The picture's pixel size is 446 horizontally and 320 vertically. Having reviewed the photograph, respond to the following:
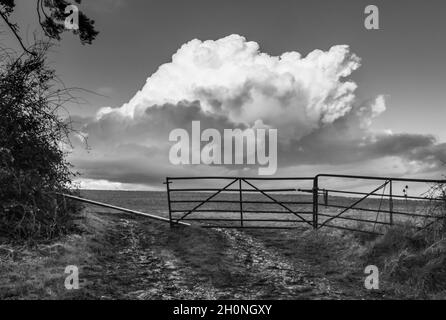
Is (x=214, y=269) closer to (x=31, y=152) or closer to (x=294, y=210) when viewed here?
(x=31, y=152)

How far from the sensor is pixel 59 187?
11594mm

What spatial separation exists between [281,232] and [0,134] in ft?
28.3

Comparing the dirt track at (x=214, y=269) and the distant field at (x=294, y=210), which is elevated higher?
the distant field at (x=294, y=210)

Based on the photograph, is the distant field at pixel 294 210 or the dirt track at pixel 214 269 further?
the distant field at pixel 294 210

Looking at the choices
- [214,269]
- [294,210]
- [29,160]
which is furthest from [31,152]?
[294,210]

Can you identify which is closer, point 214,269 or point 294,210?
point 214,269

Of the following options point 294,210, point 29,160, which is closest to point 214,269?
point 29,160

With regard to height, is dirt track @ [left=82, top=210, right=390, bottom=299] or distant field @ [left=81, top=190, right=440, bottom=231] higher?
distant field @ [left=81, top=190, right=440, bottom=231]

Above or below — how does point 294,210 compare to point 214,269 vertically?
above

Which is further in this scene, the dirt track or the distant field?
the distant field

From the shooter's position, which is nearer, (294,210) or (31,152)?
(31,152)

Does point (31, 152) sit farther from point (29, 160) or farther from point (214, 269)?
point (214, 269)
